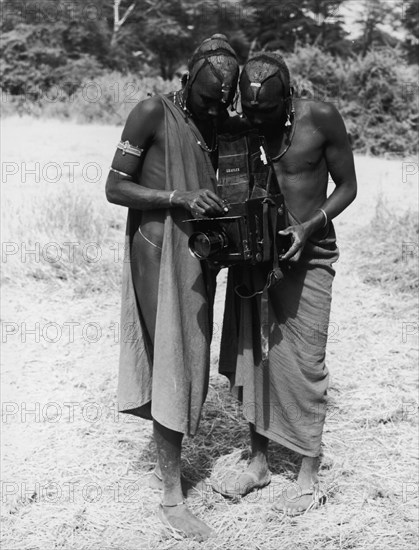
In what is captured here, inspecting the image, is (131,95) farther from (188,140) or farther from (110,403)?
(188,140)

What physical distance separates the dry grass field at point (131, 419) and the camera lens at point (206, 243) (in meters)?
1.13

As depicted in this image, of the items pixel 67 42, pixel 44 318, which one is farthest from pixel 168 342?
pixel 67 42

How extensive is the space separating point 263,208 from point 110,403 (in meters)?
1.79

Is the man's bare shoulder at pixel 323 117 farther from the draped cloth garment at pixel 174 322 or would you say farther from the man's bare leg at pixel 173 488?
the man's bare leg at pixel 173 488

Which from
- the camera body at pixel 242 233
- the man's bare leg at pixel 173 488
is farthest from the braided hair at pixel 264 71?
the man's bare leg at pixel 173 488

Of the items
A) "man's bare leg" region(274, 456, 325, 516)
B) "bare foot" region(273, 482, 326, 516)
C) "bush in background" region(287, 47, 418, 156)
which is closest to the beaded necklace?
"man's bare leg" region(274, 456, 325, 516)

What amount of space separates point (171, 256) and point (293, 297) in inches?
21.1

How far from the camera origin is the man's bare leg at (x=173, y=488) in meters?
2.60

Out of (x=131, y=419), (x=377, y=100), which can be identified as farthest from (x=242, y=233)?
(x=377, y=100)

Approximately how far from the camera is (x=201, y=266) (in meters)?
2.48

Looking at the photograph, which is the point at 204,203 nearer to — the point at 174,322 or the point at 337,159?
the point at 174,322

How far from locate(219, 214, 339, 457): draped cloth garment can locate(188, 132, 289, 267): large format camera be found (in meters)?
0.26

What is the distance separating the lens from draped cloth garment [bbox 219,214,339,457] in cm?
261

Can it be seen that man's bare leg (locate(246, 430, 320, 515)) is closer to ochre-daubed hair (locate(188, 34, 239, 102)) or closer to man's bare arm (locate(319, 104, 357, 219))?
man's bare arm (locate(319, 104, 357, 219))
